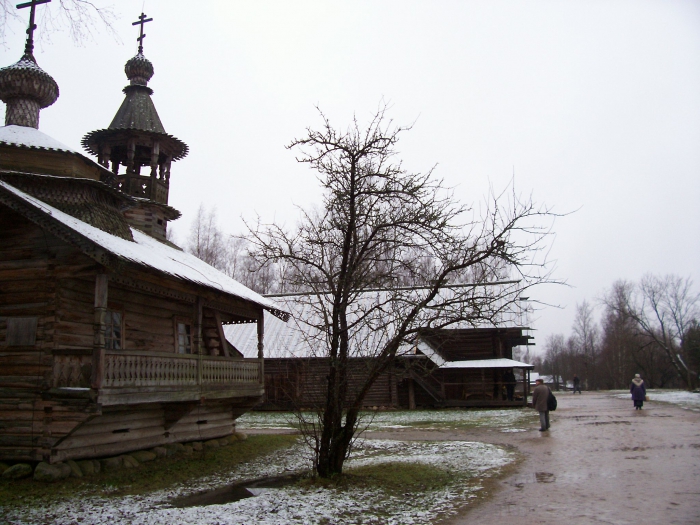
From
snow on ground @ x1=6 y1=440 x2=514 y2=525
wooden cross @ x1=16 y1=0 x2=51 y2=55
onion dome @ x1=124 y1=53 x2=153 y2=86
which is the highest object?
onion dome @ x1=124 y1=53 x2=153 y2=86

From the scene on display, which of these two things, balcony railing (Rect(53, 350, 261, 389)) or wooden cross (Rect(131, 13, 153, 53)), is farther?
wooden cross (Rect(131, 13, 153, 53))

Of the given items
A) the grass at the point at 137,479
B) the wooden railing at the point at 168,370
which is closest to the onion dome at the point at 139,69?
the wooden railing at the point at 168,370

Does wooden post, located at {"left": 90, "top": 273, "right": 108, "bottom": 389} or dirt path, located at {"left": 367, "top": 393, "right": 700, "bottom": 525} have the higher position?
wooden post, located at {"left": 90, "top": 273, "right": 108, "bottom": 389}

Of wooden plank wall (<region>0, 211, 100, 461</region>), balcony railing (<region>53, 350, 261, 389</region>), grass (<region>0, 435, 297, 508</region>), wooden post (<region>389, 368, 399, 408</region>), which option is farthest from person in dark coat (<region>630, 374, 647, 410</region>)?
wooden plank wall (<region>0, 211, 100, 461</region>)

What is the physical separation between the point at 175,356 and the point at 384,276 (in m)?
5.84

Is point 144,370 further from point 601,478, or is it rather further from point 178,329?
point 601,478

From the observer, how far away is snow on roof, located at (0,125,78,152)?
14094 millimetres

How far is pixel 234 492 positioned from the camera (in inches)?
432

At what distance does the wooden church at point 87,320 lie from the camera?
458 inches

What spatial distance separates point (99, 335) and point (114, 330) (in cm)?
301

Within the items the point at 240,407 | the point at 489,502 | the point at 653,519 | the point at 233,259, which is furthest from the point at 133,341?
the point at 233,259

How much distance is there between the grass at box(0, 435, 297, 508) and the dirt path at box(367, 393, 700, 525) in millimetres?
6247

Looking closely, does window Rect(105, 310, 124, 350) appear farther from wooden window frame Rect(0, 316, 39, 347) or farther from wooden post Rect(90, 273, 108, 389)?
wooden post Rect(90, 273, 108, 389)

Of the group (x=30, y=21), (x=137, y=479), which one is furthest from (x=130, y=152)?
(x=137, y=479)
